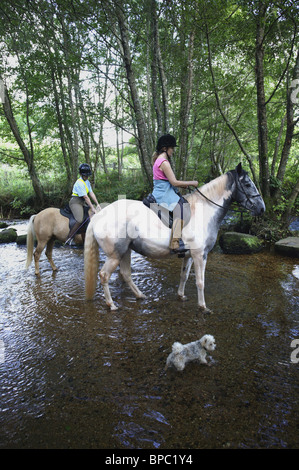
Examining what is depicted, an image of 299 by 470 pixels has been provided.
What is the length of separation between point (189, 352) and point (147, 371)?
0.56 metres

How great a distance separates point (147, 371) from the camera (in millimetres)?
3074

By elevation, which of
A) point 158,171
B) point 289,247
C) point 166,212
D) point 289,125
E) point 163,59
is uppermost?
point 163,59

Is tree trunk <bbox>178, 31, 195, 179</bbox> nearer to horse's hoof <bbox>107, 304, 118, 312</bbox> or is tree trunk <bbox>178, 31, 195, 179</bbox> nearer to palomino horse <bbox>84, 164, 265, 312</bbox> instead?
palomino horse <bbox>84, 164, 265, 312</bbox>

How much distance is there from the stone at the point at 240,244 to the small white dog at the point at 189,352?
233 inches

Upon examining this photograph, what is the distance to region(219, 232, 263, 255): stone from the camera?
27.6 feet

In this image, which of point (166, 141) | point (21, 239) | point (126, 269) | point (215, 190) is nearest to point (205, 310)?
point (126, 269)

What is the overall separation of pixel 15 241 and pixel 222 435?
11.5 metres

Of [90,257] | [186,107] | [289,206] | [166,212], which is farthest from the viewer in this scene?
[186,107]

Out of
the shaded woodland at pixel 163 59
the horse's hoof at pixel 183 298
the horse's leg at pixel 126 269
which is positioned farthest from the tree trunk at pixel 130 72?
the horse's hoof at pixel 183 298

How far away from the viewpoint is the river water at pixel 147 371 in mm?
2258

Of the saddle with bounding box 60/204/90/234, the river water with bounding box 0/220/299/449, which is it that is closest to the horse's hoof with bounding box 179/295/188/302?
the river water with bounding box 0/220/299/449

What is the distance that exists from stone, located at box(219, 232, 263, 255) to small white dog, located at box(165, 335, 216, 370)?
19.4 ft

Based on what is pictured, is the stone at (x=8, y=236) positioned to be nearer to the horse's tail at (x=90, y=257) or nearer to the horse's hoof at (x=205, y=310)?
the horse's tail at (x=90, y=257)

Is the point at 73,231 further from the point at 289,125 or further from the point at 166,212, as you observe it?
the point at 289,125
